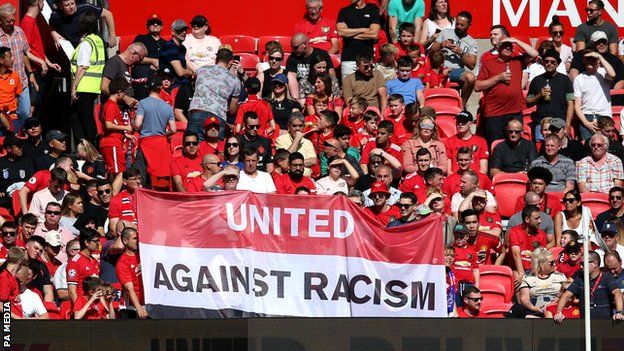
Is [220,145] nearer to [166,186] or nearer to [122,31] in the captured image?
[166,186]

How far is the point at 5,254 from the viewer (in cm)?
1638

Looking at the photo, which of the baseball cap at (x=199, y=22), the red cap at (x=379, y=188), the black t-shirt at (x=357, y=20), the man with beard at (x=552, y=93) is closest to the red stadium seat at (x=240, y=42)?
the baseball cap at (x=199, y=22)

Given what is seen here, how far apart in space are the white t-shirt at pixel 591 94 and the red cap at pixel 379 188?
153 inches

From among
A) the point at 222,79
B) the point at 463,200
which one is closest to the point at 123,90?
the point at 222,79

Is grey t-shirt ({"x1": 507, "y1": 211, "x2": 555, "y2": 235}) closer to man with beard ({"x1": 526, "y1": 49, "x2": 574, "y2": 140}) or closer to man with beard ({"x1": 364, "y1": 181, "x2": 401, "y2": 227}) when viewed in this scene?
man with beard ({"x1": 364, "y1": 181, "x2": 401, "y2": 227})

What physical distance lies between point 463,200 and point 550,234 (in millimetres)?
1041

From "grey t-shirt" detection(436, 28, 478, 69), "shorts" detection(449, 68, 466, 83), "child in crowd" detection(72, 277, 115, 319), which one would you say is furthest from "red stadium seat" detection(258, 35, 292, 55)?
"child in crowd" detection(72, 277, 115, 319)

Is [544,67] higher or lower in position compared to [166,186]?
higher

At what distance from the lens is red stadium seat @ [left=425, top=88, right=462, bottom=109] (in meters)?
20.4

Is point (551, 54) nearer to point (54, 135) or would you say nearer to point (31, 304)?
point (54, 135)

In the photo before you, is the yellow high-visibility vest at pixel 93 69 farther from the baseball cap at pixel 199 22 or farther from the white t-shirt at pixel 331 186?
the white t-shirt at pixel 331 186

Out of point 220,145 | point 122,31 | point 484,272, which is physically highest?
point 122,31

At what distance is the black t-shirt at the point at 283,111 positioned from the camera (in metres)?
19.6

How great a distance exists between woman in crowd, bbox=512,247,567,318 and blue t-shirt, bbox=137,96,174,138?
497 cm
